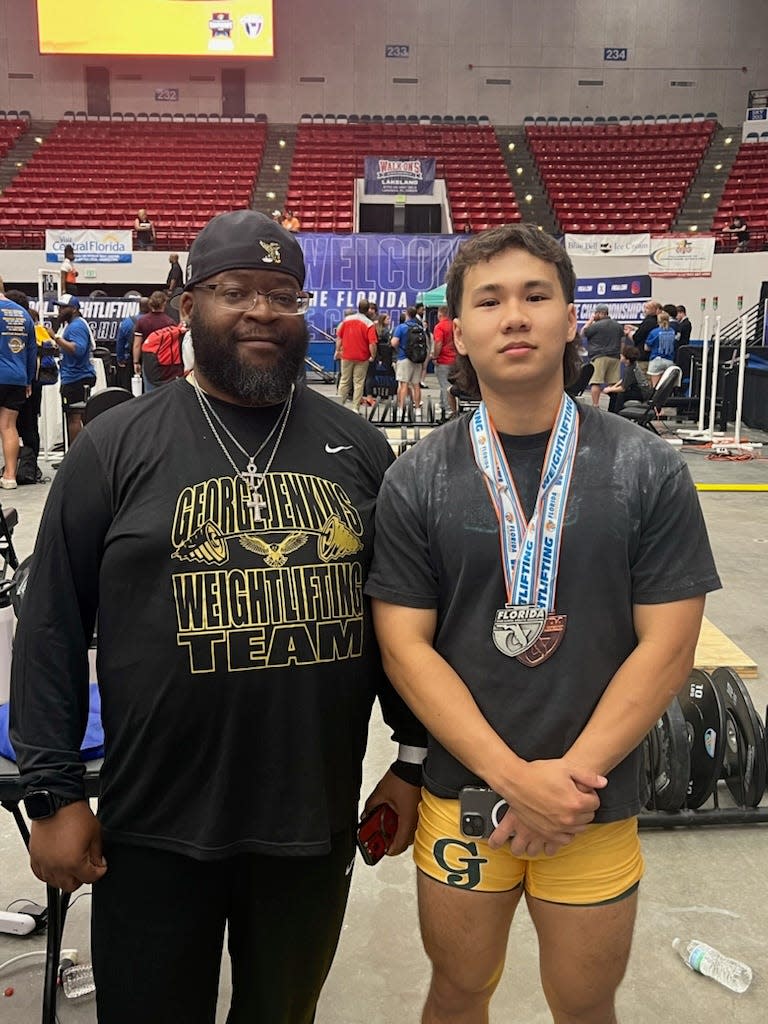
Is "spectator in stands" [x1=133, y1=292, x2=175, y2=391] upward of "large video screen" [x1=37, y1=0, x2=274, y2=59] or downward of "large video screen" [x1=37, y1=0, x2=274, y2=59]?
downward

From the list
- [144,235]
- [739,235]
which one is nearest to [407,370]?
[144,235]

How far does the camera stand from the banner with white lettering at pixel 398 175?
65.4 ft

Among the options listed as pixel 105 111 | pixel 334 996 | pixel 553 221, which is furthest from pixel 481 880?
pixel 105 111

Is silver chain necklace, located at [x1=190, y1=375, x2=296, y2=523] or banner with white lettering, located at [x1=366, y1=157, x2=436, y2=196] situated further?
banner with white lettering, located at [x1=366, y1=157, x2=436, y2=196]

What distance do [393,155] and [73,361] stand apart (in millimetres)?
16531

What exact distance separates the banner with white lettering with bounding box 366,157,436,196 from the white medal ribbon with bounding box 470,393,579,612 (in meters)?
20.0

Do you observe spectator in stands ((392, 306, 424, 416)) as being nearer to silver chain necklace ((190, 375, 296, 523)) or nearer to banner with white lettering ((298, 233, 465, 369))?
banner with white lettering ((298, 233, 465, 369))

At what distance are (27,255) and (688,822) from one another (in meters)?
18.0

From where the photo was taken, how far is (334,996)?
2.09 metres

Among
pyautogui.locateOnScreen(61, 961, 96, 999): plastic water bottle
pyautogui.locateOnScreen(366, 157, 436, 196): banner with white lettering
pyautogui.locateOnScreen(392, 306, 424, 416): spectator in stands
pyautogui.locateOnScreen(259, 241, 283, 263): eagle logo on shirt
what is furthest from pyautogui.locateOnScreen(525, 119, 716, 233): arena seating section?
pyautogui.locateOnScreen(61, 961, 96, 999): plastic water bottle

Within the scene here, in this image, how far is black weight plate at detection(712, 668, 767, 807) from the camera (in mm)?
2818

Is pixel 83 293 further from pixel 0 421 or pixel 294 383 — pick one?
A: pixel 294 383

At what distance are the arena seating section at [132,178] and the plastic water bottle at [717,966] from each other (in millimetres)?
17926

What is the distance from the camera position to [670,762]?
2.77 metres
